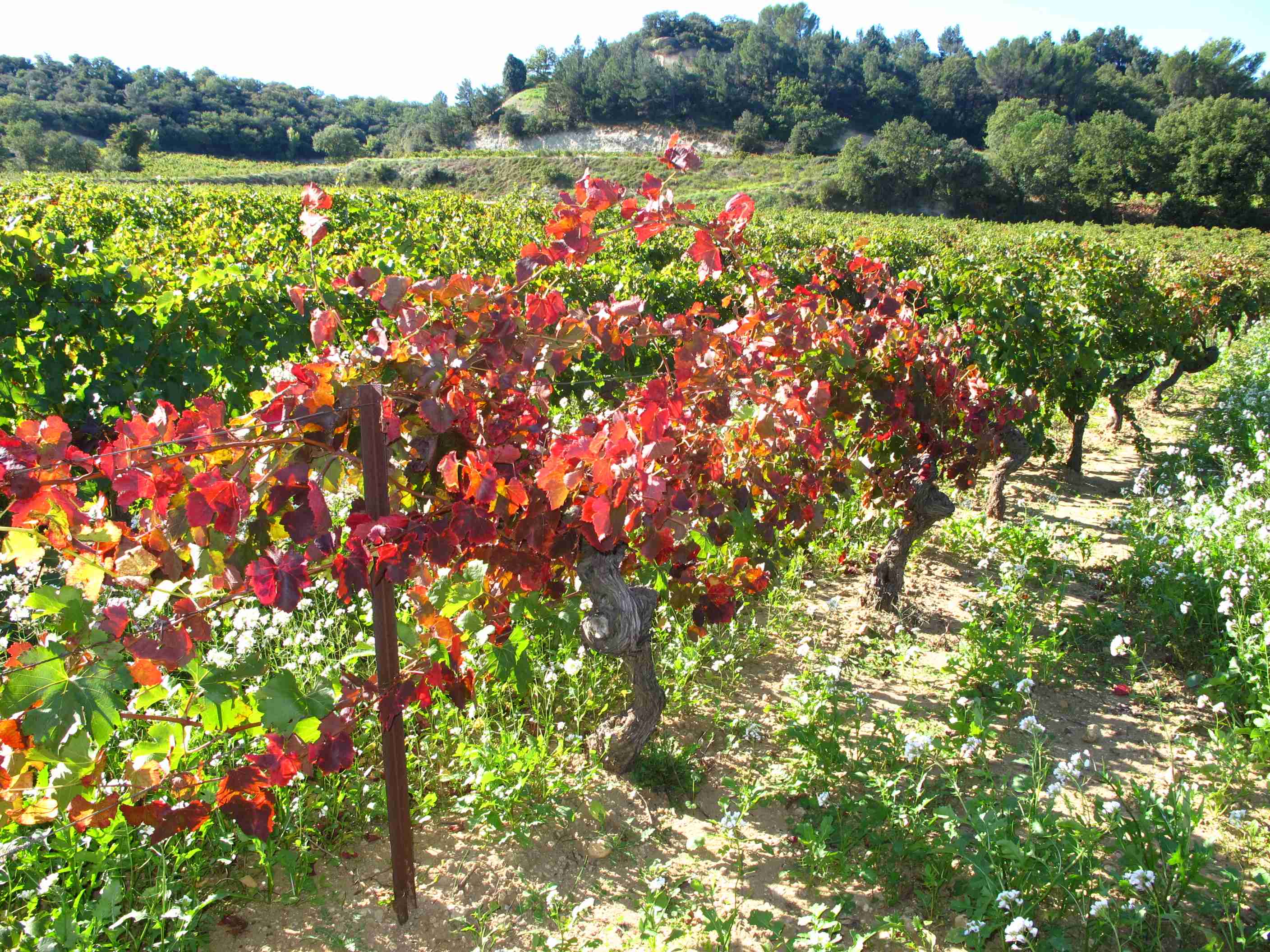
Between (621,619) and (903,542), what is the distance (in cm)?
197

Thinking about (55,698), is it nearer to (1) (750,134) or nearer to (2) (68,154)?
(2) (68,154)

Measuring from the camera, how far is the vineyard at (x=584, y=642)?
161cm

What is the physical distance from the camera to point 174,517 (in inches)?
58.0

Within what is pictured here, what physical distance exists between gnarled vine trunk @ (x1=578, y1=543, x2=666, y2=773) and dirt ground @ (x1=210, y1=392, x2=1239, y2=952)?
0.37m

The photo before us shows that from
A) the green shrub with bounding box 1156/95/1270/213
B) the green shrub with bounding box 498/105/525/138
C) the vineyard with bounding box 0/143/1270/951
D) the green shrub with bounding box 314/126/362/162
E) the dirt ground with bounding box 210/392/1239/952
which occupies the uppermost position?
the green shrub with bounding box 498/105/525/138

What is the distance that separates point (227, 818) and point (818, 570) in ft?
9.84

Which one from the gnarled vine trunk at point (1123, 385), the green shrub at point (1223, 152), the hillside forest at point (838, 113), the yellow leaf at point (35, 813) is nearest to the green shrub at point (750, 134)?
the hillside forest at point (838, 113)

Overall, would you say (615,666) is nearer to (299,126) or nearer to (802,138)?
(802,138)

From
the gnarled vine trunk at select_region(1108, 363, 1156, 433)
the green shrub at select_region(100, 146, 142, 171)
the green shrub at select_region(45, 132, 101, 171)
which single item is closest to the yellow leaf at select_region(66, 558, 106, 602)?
the gnarled vine trunk at select_region(1108, 363, 1156, 433)

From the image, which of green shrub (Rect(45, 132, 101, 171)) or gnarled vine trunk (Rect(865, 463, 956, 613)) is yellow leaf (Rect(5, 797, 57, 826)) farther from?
green shrub (Rect(45, 132, 101, 171))

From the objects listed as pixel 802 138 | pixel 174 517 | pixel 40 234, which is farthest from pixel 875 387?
pixel 802 138

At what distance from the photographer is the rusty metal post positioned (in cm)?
169

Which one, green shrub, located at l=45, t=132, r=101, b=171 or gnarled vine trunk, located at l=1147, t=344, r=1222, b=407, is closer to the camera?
gnarled vine trunk, located at l=1147, t=344, r=1222, b=407

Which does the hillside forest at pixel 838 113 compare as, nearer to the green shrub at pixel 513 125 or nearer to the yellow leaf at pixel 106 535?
the green shrub at pixel 513 125
